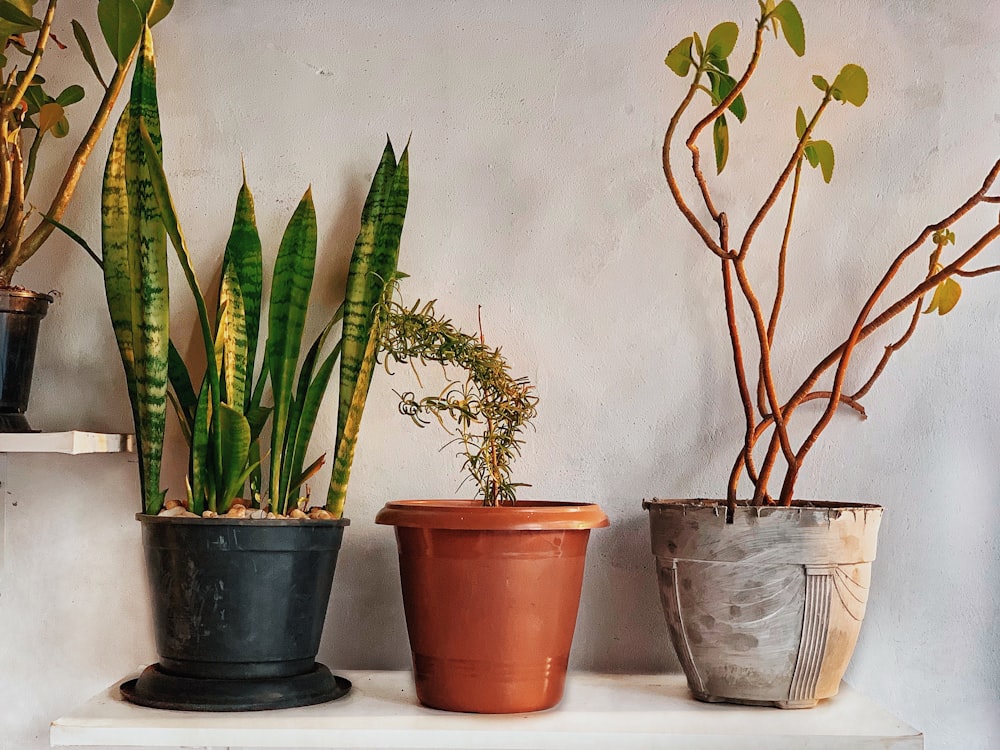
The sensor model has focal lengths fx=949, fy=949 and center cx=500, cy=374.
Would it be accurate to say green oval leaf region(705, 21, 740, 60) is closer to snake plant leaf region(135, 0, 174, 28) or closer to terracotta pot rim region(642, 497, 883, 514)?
terracotta pot rim region(642, 497, 883, 514)

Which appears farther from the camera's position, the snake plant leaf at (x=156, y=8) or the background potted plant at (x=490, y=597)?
the snake plant leaf at (x=156, y=8)

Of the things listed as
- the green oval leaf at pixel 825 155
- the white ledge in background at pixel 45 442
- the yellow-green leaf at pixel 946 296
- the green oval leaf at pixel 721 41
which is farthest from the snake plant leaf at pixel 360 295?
the yellow-green leaf at pixel 946 296

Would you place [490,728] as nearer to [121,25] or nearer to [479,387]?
[479,387]

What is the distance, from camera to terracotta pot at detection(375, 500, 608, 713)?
3.01ft

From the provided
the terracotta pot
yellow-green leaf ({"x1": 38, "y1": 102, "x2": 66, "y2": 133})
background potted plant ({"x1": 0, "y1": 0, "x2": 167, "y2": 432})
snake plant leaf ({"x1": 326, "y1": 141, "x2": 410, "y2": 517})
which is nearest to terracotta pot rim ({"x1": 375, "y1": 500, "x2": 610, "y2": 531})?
the terracotta pot

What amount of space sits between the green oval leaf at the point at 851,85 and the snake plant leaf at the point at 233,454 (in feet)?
2.30

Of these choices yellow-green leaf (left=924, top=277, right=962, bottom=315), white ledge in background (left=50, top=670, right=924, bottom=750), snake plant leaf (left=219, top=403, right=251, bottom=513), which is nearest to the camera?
white ledge in background (left=50, top=670, right=924, bottom=750)

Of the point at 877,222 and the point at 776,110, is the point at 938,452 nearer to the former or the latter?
the point at 877,222

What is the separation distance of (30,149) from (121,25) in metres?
0.20

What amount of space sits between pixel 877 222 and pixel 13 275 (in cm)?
104

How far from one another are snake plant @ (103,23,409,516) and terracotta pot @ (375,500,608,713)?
0.53 ft

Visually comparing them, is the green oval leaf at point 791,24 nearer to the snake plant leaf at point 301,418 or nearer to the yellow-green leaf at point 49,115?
the snake plant leaf at point 301,418

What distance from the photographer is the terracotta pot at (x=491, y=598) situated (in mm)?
916

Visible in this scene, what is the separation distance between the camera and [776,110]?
45.6 inches
